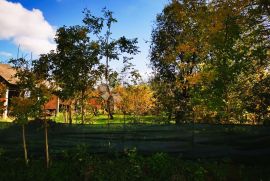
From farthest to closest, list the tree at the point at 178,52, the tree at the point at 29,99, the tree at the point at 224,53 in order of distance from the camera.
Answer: the tree at the point at 178,52 < the tree at the point at 224,53 < the tree at the point at 29,99

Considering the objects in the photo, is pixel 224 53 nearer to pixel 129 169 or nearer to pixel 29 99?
pixel 129 169

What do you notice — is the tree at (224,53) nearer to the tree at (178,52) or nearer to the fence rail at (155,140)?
the tree at (178,52)

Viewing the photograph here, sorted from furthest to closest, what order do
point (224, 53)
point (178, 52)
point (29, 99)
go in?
point (178, 52) < point (224, 53) < point (29, 99)

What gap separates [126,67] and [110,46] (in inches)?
49.1

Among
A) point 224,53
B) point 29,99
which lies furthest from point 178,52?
point 29,99

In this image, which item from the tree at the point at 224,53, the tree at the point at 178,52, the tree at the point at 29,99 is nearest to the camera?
the tree at the point at 29,99

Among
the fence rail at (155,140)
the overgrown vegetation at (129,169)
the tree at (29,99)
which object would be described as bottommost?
the overgrown vegetation at (129,169)

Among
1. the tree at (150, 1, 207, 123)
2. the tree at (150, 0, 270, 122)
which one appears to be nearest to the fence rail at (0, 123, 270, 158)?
the tree at (150, 0, 270, 122)

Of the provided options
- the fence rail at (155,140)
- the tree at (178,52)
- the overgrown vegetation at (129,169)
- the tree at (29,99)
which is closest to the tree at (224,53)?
the tree at (178,52)

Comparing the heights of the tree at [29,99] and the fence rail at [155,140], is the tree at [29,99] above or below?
above

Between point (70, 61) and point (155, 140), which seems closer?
point (155, 140)

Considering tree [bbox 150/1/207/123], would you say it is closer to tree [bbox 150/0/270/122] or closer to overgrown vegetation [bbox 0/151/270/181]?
tree [bbox 150/0/270/122]

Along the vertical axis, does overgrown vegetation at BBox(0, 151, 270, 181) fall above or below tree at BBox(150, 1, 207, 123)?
below

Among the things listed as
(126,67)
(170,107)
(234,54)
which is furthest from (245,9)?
(170,107)
